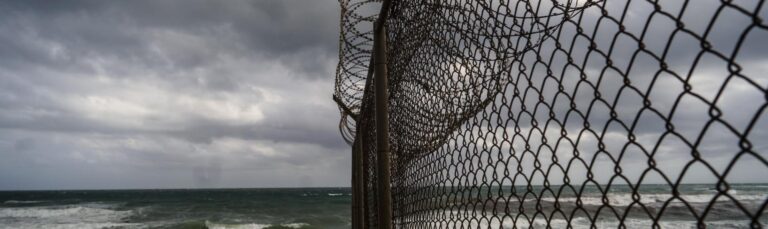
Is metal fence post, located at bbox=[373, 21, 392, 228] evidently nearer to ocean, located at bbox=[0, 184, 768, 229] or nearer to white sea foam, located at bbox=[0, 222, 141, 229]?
ocean, located at bbox=[0, 184, 768, 229]

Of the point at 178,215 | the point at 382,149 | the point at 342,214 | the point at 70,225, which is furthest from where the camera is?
the point at 178,215

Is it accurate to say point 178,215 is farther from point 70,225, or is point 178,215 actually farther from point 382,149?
point 382,149

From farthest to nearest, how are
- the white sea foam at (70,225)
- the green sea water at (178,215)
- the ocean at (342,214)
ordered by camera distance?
the green sea water at (178,215), the white sea foam at (70,225), the ocean at (342,214)

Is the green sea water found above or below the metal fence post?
below

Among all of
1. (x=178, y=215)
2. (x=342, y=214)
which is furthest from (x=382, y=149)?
(x=178, y=215)

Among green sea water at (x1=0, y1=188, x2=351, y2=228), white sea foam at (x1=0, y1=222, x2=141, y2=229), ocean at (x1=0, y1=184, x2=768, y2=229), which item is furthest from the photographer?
green sea water at (x1=0, y1=188, x2=351, y2=228)

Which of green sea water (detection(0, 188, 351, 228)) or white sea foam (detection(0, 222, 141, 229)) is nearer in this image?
white sea foam (detection(0, 222, 141, 229))

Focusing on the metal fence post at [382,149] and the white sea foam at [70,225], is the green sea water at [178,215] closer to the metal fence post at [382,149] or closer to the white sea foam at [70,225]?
the white sea foam at [70,225]

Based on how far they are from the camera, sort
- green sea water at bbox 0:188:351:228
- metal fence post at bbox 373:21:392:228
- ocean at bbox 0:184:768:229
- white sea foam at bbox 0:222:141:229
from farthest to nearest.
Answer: green sea water at bbox 0:188:351:228
white sea foam at bbox 0:222:141:229
ocean at bbox 0:184:768:229
metal fence post at bbox 373:21:392:228

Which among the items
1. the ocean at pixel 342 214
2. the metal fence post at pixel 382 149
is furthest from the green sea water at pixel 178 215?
the metal fence post at pixel 382 149

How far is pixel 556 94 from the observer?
3.33ft

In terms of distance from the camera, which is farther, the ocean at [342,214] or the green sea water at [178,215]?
the green sea water at [178,215]

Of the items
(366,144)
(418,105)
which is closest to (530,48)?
(418,105)

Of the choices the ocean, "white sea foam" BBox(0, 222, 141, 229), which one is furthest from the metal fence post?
"white sea foam" BBox(0, 222, 141, 229)
